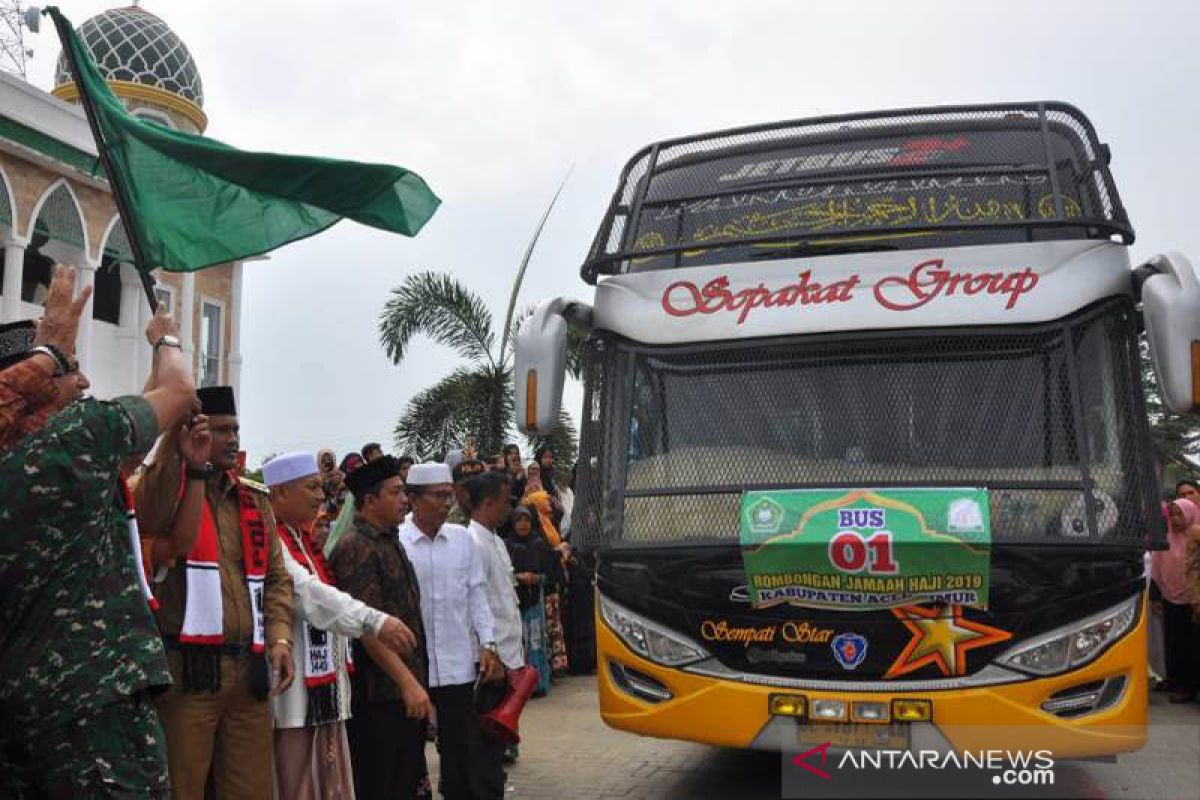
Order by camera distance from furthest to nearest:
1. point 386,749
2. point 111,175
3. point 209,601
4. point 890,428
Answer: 1. point 890,428
2. point 386,749
3. point 111,175
4. point 209,601

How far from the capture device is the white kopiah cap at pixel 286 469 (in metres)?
4.96

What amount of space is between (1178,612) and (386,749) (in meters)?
8.13

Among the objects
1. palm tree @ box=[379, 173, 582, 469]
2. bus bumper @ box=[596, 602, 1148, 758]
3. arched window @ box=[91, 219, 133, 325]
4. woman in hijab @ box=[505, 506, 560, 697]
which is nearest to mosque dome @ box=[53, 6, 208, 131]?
arched window @ box=[91, 219, 133, 325]

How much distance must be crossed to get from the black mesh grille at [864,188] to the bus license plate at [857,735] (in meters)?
2.37

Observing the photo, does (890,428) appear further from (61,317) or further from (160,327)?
(61,317)

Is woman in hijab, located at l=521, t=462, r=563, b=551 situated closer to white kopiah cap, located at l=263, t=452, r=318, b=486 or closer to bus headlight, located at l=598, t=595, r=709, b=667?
bus headlight, located at l=598, t=595, r=709, b=667

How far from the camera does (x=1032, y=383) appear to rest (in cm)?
553

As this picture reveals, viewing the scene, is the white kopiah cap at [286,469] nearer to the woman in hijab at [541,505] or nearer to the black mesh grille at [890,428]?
the black mesh grille at [890,428]

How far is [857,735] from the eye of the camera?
17.0 feet

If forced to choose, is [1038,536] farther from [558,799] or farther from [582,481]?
[558,799]

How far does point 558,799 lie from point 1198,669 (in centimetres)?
658

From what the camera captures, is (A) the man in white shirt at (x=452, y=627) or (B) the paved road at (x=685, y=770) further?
(B) the paved road at (x=685, y=770)

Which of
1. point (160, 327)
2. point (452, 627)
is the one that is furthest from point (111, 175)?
point (452, 627)

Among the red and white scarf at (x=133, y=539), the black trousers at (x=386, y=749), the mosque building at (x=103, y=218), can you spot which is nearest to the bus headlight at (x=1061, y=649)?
the black trousers at (x=386, y=749)
